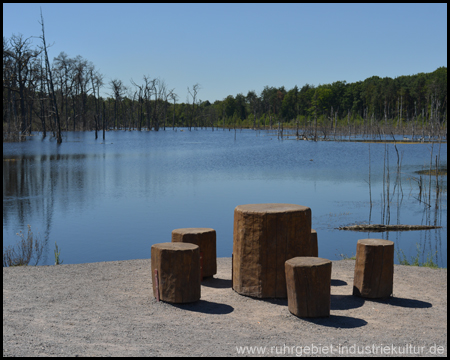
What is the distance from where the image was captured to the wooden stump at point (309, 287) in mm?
5164

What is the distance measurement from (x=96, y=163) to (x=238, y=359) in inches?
1152

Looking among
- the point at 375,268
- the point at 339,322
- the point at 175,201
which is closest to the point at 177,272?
the point at 339,322

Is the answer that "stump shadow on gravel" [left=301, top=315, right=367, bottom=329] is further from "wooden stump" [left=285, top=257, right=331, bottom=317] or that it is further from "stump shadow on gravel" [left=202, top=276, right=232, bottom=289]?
"stump shadow on gravel" [left=202, top=276, right=232, bottom=289]

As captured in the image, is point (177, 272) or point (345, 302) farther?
point (345, 302)

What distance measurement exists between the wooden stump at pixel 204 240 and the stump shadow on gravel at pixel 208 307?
1.11 m

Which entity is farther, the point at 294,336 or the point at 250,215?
the point at 250,215

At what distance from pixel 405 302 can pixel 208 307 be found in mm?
2455

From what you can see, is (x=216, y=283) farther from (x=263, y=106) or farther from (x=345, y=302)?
(x=263, y=106)

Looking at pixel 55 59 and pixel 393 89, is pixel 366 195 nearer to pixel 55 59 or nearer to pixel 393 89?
pixel 55 59

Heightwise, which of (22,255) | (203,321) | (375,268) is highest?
(375,268)

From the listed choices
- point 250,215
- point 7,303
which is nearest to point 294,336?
point 250,215

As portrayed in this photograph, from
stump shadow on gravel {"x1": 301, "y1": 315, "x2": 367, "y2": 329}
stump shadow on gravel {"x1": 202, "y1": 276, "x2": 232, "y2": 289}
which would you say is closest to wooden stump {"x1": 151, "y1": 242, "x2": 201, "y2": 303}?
stump shadow on gravel {"x1": 202, "y1": 276, "x2": 232, "y2": 289}

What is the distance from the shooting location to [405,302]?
6012 mm

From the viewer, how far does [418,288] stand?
265 inches
